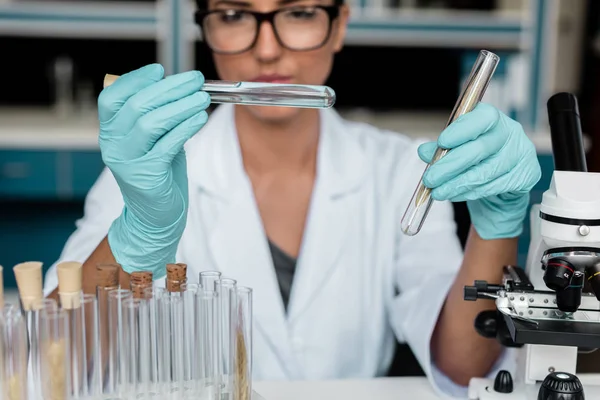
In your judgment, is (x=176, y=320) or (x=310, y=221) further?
(x=310, y=221)

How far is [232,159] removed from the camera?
171 centimetres

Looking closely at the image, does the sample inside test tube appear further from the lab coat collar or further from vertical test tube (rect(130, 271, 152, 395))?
the lab coat collar

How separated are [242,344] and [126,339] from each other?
165 millimetres

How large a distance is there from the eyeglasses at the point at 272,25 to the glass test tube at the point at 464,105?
55 centimetres

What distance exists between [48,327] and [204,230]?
0.76 m

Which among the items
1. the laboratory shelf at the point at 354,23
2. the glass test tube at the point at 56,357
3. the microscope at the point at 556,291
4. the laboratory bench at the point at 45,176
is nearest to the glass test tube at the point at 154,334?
the glass test tube at the point at 56,357

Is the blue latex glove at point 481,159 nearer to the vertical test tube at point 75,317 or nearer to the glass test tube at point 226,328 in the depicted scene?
the glass test tube at point 226,328

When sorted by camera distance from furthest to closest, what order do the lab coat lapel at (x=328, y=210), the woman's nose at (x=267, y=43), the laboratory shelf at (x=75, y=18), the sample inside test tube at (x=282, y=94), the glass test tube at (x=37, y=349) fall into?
the laboratory shelf at (x=75, y=18), the lab coat lapel at (x=328, y=210), the woman's nose at (x=267, y=43), the sample inside test tube at (x=282, y=94), the glass test tube at (x=37, y=349)

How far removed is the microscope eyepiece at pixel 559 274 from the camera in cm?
92

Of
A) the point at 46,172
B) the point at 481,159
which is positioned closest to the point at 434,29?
the point at 46,172

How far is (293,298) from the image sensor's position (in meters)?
1.59

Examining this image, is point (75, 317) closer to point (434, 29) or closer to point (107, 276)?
Answer: point (107, 276)

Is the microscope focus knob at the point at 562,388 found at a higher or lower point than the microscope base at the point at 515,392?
higher

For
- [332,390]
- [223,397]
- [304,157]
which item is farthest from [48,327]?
[304,157]
